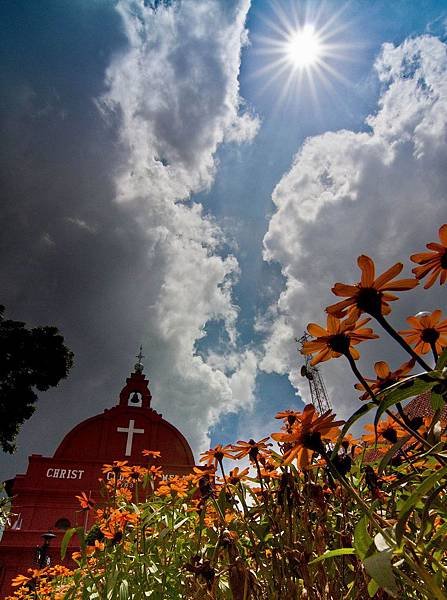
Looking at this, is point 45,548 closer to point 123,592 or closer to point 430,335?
point 123,592

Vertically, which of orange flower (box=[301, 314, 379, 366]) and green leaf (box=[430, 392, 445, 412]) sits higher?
orange flower (box=[301, 314, 379, 366])

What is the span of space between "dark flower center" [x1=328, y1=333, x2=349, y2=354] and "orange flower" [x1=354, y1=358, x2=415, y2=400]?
5.6 inches

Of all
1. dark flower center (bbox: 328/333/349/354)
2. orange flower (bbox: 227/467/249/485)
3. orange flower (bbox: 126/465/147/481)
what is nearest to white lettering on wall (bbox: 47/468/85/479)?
orange flower (bbox: 126/465/147/481)

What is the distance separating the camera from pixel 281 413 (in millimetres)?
1350

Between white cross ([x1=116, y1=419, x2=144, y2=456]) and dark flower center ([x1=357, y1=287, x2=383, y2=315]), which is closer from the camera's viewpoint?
dark flower center ([x1=357, y1=287, x2=383, y2=315])

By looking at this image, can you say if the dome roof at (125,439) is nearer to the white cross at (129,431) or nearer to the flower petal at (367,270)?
the white cross at (129,431)

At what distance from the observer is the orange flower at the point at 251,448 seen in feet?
4.76

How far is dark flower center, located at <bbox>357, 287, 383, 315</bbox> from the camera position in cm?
91

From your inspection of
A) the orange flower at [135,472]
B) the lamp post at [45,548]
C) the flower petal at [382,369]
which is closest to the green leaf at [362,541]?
the flower petal at [382,369]

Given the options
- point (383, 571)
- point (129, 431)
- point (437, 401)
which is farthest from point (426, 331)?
point (129, 431)

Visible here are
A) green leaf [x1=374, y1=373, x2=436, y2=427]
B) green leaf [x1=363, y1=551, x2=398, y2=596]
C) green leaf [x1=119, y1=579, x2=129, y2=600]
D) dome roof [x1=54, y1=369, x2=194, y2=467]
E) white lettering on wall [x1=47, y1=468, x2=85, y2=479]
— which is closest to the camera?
green leaf [x1=363, y1=551, x2=398, y2=596]

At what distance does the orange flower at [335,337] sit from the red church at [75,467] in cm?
1028

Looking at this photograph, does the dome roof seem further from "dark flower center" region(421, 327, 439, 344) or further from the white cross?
"dark flower center" region(421, 327, 439, 344)

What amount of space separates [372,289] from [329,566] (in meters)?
0.79
